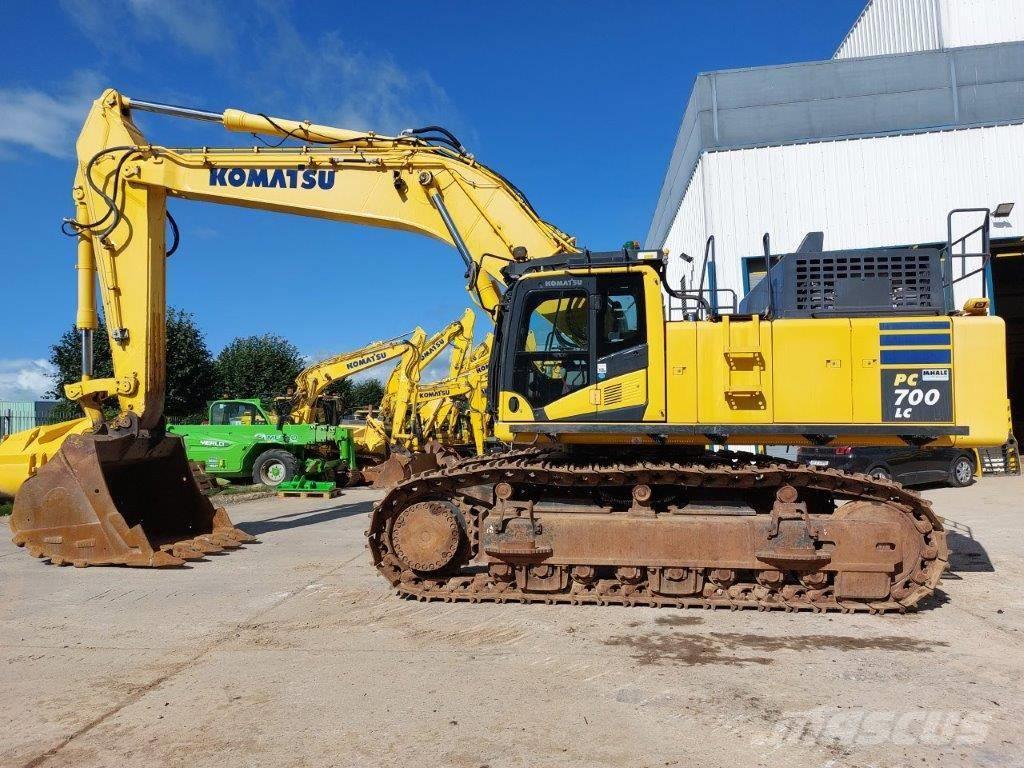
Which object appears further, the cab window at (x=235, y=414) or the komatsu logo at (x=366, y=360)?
the komatsu logo at (x=366, y=360)

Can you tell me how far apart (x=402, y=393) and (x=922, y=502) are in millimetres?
13772

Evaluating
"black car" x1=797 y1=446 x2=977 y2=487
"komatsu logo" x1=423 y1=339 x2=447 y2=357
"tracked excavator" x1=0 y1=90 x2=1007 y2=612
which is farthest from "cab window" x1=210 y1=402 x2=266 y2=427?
"black car" x1=797 y1=446 x2=977 y2=487

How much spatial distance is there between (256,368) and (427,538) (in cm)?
4240

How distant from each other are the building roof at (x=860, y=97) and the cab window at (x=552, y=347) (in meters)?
13.2

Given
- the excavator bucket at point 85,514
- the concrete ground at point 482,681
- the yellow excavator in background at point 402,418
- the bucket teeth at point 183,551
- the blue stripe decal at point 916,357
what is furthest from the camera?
the yellow excavator in background at point 402,418

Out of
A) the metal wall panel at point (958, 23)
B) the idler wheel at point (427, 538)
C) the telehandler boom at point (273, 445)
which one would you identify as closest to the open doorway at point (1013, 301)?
the metal wall panel at point (958, 23)

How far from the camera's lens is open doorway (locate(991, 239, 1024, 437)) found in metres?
17.8

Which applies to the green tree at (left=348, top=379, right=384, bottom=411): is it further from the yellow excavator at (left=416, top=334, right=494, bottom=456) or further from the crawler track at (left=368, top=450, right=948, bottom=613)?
the crawler track at (left=368, top=450, right=948, bottom=613)

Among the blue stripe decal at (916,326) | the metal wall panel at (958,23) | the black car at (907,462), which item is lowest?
the black car at (907,462)

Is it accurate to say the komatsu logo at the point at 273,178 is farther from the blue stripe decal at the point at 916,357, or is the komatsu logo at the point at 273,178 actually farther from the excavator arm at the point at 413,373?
the excavator arm at the point at 413,373

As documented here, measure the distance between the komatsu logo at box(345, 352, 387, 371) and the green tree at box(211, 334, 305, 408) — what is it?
82.6 ft

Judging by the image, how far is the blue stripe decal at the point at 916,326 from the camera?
5.67 m

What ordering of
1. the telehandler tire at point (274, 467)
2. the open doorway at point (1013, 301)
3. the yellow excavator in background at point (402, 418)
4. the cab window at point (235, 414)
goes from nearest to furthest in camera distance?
the yellow excavator in background at point (402, 418) < the telehandler tire at point (274, 467) < the open doorway at point (1013, 301) < the cab window at point (235, 414)

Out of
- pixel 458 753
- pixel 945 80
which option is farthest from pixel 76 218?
pixel 945 80
